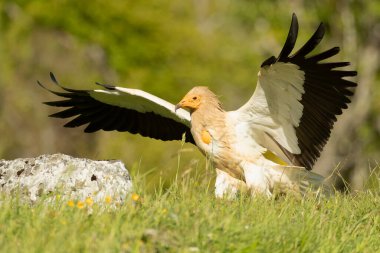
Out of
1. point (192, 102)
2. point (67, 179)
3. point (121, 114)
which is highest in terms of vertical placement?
point (192, 102)

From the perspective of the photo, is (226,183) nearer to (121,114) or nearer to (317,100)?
(317,100)

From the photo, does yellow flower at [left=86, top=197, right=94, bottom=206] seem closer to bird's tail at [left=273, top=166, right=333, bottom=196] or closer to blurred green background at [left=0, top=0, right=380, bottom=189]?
bird's tail at [left=273, top=166, right=333, bottom=196]

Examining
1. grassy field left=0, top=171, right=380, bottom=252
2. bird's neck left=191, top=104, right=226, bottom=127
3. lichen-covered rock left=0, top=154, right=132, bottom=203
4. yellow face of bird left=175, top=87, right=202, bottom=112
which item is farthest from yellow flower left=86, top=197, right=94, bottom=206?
yellow face of bird left=175, top=87, right=202, bottom=112

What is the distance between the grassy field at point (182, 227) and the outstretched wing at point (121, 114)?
317 centimetres

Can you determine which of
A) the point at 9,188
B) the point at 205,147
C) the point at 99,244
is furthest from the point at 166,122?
the point at 99,244

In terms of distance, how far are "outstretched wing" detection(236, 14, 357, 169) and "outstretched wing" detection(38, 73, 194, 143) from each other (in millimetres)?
1087

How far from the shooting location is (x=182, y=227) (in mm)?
5109

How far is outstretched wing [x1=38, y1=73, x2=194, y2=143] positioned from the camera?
929 cm

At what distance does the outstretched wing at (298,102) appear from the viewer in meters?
7.78

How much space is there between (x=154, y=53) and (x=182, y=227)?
28914 millimetres

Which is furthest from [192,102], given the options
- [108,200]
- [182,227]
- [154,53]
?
[154,53]

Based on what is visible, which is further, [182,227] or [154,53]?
[154,53]

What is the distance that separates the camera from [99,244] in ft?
15.5

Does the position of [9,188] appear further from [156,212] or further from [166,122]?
[166,122]
